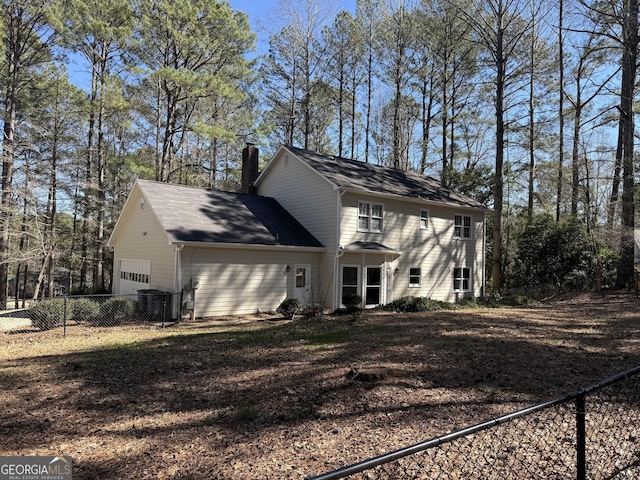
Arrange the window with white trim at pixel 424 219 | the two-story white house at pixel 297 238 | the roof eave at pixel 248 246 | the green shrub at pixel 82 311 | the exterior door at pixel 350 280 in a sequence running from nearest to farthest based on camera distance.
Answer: the green shrub at pixel 82 311, the roof eave at pixel 248 246, the two-story white house at pixel 297 238, the exterior door at pixel 350 280, the window with white trim at pixel 424 219

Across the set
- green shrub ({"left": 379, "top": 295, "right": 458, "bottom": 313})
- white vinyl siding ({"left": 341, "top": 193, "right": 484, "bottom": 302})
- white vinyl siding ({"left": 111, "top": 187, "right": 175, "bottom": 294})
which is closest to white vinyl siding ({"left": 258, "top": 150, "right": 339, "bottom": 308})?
white vinyl siding ({"left": 341, "top": 193, "right": 484, "bottom": 302})

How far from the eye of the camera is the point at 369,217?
17.6 metres

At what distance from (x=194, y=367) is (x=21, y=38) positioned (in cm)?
2183

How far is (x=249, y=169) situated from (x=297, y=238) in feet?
20.5

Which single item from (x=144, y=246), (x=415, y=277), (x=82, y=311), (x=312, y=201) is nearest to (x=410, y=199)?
(x=415, y=277)

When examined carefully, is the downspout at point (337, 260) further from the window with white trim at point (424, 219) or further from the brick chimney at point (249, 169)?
the brick chimney at point (249, 169)

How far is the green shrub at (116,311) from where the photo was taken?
529 inches

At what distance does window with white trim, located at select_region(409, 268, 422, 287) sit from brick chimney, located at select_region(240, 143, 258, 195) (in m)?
8.79

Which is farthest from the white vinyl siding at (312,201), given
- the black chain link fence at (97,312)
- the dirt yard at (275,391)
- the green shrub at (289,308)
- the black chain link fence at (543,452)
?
the black chain link fence at (543,452)

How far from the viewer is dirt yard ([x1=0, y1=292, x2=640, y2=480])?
387 centimetres

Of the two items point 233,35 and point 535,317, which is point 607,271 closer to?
point 535,317

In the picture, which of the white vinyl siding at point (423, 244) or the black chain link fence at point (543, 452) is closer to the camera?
the black chain link fence at point (543, 452)

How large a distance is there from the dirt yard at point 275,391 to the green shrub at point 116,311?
3.23 metres

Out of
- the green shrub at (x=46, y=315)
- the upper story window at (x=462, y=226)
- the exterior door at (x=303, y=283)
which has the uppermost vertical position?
the upper story window at (x=462, y=226)
